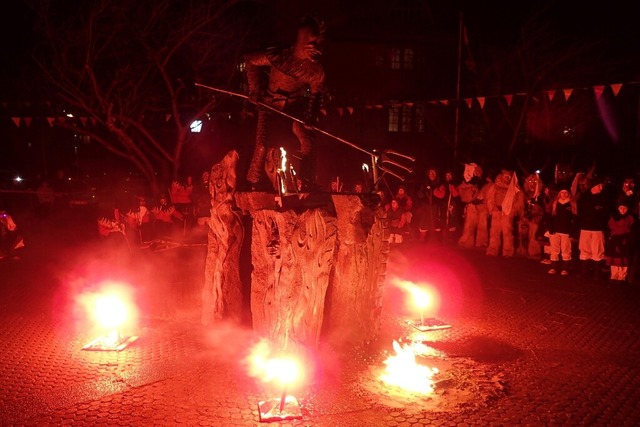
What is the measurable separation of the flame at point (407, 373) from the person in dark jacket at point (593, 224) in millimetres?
5733

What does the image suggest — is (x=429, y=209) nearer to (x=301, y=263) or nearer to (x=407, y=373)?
(x=407, y=373)

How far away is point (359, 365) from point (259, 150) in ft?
9.15

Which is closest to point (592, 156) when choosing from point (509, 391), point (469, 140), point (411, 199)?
point (469, 140)

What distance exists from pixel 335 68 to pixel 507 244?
16.4 m

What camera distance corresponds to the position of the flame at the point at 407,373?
17.4ft

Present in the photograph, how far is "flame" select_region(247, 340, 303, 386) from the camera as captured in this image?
5328mm

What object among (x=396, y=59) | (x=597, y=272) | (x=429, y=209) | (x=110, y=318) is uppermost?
(x=396, y=59)

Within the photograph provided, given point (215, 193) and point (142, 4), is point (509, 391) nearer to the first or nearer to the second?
point (215, 193)

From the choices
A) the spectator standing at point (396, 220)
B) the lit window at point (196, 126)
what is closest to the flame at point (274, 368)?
the spectator standing at point (396, 220)

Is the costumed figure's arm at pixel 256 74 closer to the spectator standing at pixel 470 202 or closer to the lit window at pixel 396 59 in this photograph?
the spectator standing at pixel 470 202

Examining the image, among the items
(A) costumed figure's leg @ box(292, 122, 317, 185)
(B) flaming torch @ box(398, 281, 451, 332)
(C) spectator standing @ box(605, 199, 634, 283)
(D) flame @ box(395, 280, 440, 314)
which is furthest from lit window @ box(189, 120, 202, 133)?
(C) spectator standing @ box(605, 199, 634, 283)

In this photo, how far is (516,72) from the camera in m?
23.0

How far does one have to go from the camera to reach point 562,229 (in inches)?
412

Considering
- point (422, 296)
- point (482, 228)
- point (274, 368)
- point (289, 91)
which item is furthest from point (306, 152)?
point (482, 228)
